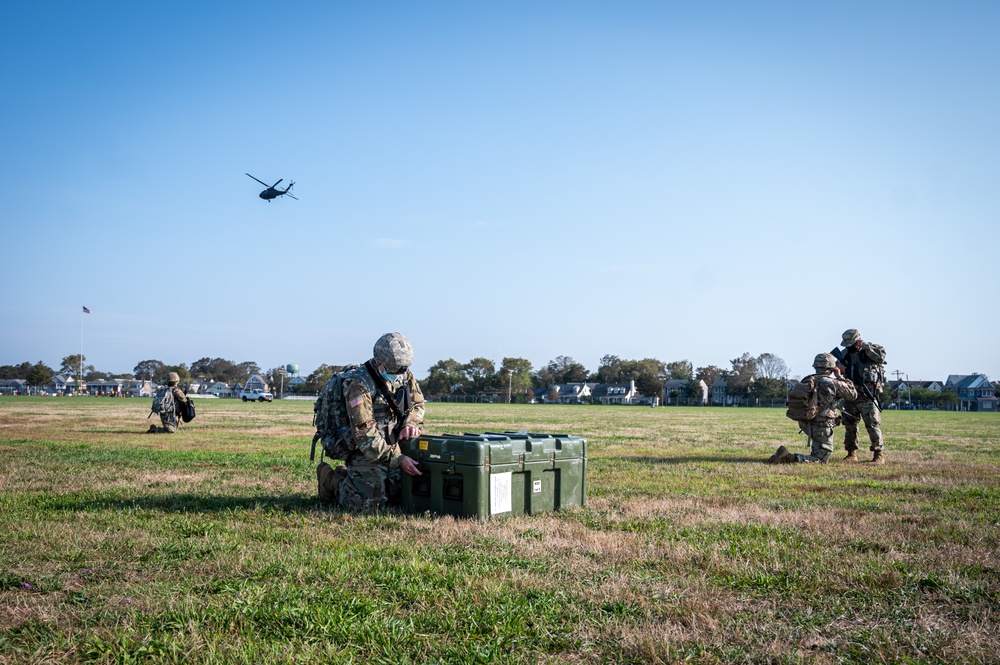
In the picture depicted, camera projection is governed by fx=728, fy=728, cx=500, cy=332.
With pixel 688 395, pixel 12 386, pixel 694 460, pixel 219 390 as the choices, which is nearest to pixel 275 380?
pixel 219 390

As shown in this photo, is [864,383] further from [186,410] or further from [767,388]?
[767,388]

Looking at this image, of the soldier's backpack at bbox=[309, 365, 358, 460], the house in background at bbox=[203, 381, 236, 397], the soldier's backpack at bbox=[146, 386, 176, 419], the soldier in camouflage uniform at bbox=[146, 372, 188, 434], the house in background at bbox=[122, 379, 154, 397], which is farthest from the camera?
the house in background at bbox=[122, 379, 154, 397]

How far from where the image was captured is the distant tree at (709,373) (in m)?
170

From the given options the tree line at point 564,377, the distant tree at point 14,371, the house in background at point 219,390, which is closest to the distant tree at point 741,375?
the tree line at point 564,377

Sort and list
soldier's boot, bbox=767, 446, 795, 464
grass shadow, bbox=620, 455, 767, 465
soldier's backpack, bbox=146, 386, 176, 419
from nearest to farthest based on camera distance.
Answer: soldier's boot, bbox=767, 446, 795, 464
grass shadow, bbox=620, 455, 767, 465
soldier's backpack, bbox=146, 386, 176, 419

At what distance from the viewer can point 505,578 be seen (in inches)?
195

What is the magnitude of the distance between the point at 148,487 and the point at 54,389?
19336 centimetres

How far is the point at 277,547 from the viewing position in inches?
234

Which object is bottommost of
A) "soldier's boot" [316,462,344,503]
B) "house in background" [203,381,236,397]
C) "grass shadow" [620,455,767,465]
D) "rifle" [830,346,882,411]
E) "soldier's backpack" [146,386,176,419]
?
"house in background" [203,381,236,397]

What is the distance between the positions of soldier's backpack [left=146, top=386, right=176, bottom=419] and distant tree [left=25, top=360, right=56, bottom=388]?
535 ft

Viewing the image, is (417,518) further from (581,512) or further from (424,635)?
(424,635)

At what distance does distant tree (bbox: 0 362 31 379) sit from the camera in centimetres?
17950

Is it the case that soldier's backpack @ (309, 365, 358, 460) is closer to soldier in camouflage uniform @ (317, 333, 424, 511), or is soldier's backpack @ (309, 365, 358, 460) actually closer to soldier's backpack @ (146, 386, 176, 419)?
soldier in camouflage uniform @ (317, 333, 424, 511)

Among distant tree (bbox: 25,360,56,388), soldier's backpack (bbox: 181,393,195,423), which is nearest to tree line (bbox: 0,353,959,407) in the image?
distant tree (bbox: 25,360,56,388)
